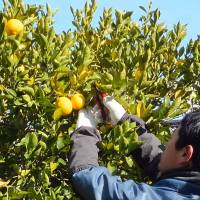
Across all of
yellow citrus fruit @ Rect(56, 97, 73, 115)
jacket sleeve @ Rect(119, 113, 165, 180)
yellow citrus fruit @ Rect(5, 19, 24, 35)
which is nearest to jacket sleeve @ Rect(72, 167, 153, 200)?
yellow citrus fruit @ Rect(56, 97, 73, 115)

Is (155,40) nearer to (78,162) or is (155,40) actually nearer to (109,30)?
(109,30)

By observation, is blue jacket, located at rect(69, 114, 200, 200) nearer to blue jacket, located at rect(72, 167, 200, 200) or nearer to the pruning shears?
blue jacket, located at rect(72, 167, 200, 200)

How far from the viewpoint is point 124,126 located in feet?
8.83

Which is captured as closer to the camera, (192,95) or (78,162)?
(78,162)

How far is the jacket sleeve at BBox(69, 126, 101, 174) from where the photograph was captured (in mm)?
2428

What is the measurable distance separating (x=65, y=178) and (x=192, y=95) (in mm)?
970

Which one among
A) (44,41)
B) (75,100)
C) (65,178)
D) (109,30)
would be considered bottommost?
(65,178)

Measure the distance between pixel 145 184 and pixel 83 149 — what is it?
34cm

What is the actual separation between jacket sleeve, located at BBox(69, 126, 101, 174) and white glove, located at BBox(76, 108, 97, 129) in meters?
0.05

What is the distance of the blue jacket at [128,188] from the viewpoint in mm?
2197

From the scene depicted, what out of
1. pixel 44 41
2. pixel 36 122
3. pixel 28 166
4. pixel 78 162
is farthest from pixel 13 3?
pixel 78 162

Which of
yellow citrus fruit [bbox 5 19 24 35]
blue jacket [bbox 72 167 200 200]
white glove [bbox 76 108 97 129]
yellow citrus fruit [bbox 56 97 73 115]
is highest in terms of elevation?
yellow citrus fruit [bbox 5 19 24 35]

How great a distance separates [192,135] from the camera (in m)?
2.31

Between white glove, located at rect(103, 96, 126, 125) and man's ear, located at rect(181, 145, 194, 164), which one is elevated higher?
white glove, located at rect(103, 96, 126, 125)
